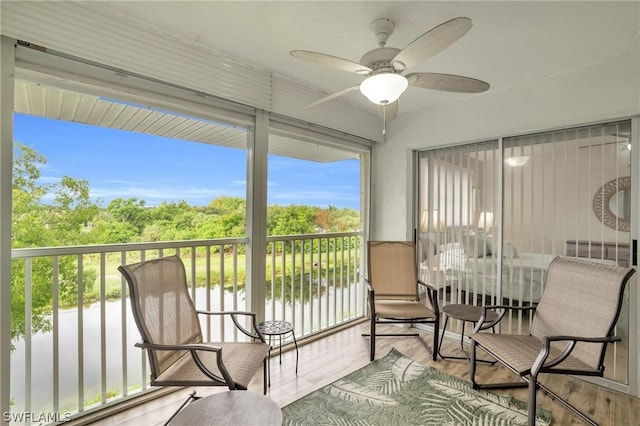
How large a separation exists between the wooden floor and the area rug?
0.39 feet

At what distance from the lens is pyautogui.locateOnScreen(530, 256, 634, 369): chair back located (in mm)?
1921

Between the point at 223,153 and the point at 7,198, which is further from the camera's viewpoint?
the point at 223,153

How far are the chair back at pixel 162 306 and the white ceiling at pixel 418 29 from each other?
159 centimetres

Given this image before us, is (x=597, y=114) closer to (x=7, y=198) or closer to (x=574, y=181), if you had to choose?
(x=574, y=181)

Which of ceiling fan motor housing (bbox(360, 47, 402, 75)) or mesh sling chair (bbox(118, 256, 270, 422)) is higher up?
ceiling fan motor housing (bbox(360, 47, 402, 75))

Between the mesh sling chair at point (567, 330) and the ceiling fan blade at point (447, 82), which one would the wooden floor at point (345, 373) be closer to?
the mesh sling chair at point (567, 330)

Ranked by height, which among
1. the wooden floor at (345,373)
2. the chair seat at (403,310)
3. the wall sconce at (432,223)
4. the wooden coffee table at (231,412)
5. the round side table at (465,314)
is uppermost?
the wall sconce at (432,223)

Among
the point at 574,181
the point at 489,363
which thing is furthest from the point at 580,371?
the point at 574,181

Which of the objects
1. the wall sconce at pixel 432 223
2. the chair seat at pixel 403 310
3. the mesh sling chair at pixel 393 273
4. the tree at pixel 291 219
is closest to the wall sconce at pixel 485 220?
the wall sconce at pixel 432 223

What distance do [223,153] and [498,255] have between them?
2.99 m

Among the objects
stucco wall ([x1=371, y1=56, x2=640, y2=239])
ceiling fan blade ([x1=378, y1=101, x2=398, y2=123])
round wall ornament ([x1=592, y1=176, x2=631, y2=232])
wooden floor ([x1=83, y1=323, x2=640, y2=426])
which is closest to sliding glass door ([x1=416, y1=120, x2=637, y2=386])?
round wall ornament ([x1=592, y1=176, x2=631, y2=232])

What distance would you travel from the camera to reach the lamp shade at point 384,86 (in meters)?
1.66

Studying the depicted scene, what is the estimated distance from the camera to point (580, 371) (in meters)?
1.89

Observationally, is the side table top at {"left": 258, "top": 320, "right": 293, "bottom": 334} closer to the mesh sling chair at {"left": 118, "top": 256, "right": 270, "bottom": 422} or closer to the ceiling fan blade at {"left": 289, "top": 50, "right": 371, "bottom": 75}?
the mesh sling chair at {"left": 118, "top": 256, "right": 270, "bottom": 422}
